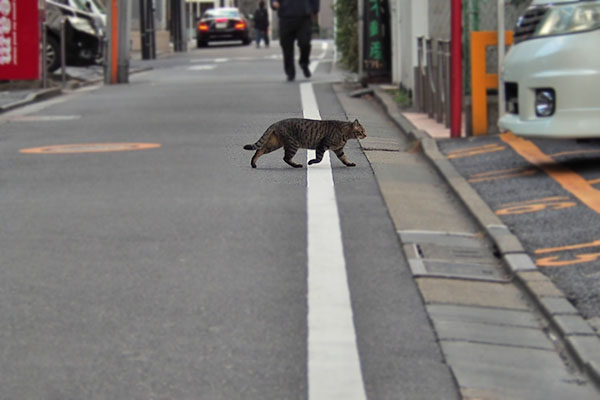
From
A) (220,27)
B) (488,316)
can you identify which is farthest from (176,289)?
(220,27)

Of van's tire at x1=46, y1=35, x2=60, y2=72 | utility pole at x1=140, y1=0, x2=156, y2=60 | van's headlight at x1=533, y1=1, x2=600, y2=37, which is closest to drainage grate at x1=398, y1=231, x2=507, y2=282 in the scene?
van's headlight at x1=533, y1=1, x2=600, y2=37

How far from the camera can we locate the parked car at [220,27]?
216 ft

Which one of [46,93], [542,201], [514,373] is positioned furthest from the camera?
[46,93]

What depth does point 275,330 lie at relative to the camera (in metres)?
13.7

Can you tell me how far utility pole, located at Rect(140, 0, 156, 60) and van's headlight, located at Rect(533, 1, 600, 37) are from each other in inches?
1438

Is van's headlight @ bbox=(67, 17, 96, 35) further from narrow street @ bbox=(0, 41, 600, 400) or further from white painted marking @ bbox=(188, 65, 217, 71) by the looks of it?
narrow street @ bbox=(0, 41, 600, 400)

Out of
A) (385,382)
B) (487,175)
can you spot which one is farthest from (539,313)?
(487,175)

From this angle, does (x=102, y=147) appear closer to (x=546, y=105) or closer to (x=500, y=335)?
(x=546, y=105)

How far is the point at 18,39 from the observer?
55.6 ft

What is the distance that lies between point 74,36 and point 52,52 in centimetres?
154

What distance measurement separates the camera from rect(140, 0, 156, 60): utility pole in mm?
46781

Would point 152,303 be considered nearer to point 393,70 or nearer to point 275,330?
point 275,330

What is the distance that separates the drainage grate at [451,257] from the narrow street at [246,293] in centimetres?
2

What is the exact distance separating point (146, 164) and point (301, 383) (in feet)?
20.1
